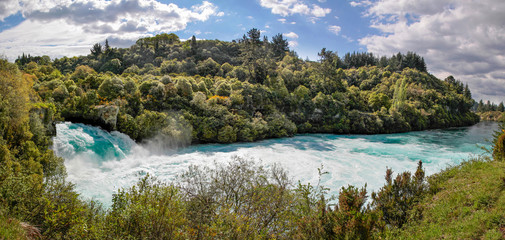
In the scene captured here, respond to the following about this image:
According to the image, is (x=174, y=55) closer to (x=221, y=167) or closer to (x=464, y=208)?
(x=221, y=167)

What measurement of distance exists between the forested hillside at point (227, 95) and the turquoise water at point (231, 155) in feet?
7.66

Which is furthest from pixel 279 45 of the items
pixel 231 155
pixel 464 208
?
pixel 464 208

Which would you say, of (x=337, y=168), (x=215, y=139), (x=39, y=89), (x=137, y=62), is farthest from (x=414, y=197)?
(x=137, y=62)

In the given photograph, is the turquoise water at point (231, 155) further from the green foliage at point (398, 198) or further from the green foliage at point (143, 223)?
the green foliage at point (143, 223)

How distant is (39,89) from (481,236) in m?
30.8

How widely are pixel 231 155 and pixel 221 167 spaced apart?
13212mm

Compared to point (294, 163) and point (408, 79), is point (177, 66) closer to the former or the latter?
point (294, 163)

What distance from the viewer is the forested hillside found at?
83.0ft

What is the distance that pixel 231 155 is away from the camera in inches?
971

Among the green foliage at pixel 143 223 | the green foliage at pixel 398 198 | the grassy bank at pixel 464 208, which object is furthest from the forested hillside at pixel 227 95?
the grassy bank at pixel 464 208

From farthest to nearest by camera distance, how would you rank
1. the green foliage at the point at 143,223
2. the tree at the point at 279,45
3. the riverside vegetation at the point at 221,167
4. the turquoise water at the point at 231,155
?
the tree at the point at 279,45 < the turquoise water at the point at 231,155 < the riverside vegetation at the point at 221,167 < the green foliage at the point at 143,223

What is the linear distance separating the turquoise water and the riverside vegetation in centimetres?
157

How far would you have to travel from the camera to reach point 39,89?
22047 millimetres

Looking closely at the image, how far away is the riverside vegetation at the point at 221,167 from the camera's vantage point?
6.68 metres
